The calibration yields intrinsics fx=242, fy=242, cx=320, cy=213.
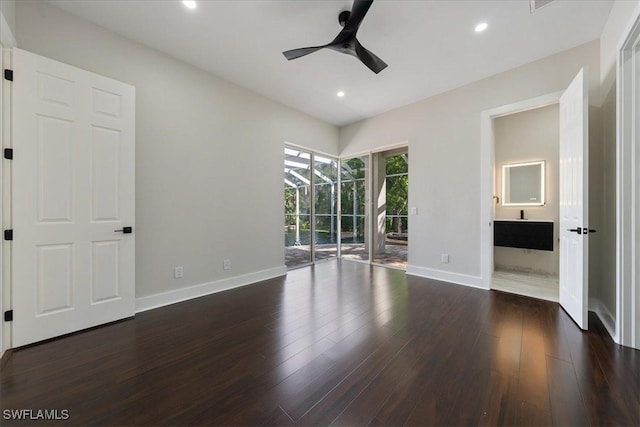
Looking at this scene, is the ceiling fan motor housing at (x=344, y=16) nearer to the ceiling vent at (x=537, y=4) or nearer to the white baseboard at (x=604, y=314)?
the ceiling vent at (x=537, y=4)

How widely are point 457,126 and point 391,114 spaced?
123 centimetres

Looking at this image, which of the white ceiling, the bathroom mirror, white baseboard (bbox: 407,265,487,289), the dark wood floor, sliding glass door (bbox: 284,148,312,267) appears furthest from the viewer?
sliding glass door (bbox: 284,148,312,267)

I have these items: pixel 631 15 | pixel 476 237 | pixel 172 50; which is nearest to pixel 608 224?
pixel 476 237

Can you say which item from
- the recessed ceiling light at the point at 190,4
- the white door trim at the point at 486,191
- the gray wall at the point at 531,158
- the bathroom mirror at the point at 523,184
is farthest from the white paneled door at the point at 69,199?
the bathroom mirror at the point at 523,184

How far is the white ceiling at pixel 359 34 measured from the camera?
87.0 inches

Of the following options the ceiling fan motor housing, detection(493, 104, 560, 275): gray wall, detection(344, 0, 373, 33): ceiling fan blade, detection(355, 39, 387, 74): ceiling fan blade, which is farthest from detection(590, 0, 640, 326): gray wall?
the ceiling fan motor housing

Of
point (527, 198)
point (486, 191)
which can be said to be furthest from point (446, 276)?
point (527, 198)

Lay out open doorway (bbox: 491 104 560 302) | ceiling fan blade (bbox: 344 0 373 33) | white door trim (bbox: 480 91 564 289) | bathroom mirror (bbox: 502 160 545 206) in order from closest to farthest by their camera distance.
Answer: ceiling fan blade (bbox: 344 0 373 33) < white door trim (bbox: 480 91 564 289) < open doorway (bbox: 491 104 560 302) < bathroom mirror (bbox: 502 160 545 206)

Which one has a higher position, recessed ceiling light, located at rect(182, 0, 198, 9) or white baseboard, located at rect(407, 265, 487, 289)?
recessed ceiling light, located at rect(182, 0, 198, 9)

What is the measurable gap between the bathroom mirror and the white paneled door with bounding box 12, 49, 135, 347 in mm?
5810

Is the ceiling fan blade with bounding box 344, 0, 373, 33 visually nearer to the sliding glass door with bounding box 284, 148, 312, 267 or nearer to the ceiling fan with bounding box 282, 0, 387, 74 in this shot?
the ceiling fan with bounding box 282, 0, 387, 74

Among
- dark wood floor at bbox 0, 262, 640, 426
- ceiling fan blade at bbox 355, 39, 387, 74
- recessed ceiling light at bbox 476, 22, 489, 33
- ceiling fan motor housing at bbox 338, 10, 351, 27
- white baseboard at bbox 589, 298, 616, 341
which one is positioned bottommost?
dark wood floor at bbox 0, 262, 640, 426

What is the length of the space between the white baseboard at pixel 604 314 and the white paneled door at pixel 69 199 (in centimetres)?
457

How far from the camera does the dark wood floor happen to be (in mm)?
1326
